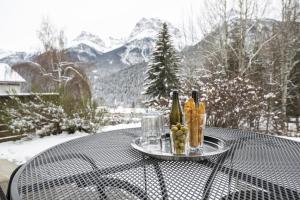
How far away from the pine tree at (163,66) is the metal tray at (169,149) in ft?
29.2

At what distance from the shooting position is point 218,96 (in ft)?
15.9

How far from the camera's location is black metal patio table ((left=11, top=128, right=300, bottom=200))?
2.63 ft

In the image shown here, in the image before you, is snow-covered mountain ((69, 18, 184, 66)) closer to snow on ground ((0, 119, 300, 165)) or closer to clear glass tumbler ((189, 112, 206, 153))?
snow on ground ((0, 119, 300, 165))

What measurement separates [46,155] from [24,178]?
31cm

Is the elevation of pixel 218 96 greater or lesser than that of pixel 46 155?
Result: greater

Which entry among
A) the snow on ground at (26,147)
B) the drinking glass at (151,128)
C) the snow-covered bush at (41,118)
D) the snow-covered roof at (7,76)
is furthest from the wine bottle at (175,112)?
the snow-covered roof at (7,76)

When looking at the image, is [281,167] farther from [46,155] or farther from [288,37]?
[288,37]

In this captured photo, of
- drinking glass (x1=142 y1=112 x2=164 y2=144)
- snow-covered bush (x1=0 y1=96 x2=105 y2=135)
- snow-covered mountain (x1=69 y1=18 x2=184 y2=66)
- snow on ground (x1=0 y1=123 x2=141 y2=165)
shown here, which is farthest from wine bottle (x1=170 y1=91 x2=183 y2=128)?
snow-covered mountain (x1=69 y1=18 x2=184 y2=66)

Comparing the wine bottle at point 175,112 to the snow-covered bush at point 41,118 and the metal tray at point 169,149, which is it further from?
the snow-covered bush at point 41,118

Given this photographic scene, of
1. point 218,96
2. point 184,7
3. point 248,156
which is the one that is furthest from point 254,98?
point 184,7

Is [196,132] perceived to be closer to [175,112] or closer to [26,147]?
[175,112]

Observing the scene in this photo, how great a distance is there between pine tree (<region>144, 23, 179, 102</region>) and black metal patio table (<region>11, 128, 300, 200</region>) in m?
9.18

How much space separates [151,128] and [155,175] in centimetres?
42

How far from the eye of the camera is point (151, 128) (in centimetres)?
135
